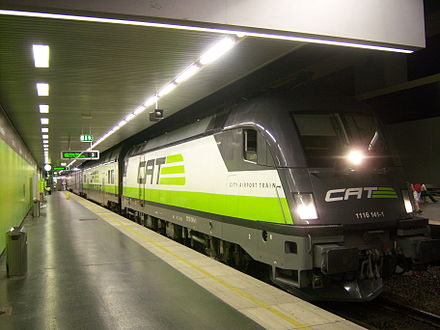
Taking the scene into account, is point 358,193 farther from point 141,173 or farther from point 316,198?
point 141,173

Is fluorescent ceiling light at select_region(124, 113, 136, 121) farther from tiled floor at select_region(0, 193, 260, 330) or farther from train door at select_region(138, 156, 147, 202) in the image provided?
tiled floor at select_region(0, 193, 260, 330)

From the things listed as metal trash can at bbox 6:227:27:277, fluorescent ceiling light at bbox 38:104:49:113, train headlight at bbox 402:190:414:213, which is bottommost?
metal trash can at bbox 6:227:27:277

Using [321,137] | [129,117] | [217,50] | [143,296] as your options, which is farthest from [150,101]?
[143,296]

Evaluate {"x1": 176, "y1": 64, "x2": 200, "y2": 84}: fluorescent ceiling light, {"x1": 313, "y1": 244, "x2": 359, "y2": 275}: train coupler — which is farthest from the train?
{"x1": 176, "y1": 64, "x2": 200, "y2": 84}: fluorescent ceiling light

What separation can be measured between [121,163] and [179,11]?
47.3ft

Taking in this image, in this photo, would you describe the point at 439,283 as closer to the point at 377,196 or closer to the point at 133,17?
the point at 377,196

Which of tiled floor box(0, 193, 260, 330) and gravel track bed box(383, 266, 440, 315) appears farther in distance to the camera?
gravel track bed box(383, 266, 440, 315)

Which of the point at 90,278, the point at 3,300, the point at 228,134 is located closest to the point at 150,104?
the point at 228,134

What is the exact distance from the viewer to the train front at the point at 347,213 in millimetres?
5441

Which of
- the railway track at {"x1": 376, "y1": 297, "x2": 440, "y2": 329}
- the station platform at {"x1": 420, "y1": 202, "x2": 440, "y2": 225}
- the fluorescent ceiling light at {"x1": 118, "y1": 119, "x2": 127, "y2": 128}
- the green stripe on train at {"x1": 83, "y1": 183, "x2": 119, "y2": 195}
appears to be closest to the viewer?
the railway track at {"x1": 376, "y1": 297, "x2": 440, "y2": 329}

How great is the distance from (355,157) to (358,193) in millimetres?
588

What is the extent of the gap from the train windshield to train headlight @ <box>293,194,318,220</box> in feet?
1.78

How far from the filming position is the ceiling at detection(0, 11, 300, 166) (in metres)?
6.40

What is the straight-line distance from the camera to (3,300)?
5.34 m
